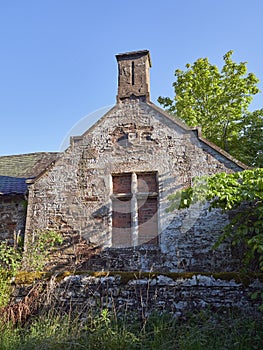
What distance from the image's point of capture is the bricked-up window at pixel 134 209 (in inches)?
337

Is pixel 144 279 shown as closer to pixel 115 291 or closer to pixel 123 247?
pixel 115 291

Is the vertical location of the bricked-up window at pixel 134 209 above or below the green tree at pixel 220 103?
below

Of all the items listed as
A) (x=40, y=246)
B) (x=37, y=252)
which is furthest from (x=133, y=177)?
(x=37, y=252)

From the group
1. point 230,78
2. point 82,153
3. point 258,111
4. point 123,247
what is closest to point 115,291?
point 123,247

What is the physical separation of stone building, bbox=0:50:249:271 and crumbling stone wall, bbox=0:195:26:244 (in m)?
0.59

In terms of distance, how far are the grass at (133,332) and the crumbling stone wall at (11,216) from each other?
4437 mm

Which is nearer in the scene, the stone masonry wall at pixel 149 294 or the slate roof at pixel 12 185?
the stone masonry wall at pixel 149 294

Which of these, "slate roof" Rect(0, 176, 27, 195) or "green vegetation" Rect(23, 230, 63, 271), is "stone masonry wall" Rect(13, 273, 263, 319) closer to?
"green vegetation" Rect(23, 230, 63, 271)

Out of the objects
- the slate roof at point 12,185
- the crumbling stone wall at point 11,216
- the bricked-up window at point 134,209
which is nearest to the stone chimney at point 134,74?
the bricked-up window at point 134,209

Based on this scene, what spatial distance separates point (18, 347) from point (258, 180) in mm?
4859

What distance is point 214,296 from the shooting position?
17.7 feet

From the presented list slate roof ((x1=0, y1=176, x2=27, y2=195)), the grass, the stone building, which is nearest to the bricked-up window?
the stone building

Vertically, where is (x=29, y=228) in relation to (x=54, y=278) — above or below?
above

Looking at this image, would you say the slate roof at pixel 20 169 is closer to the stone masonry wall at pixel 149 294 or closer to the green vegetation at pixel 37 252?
the green vegetation at pixel 37 252
